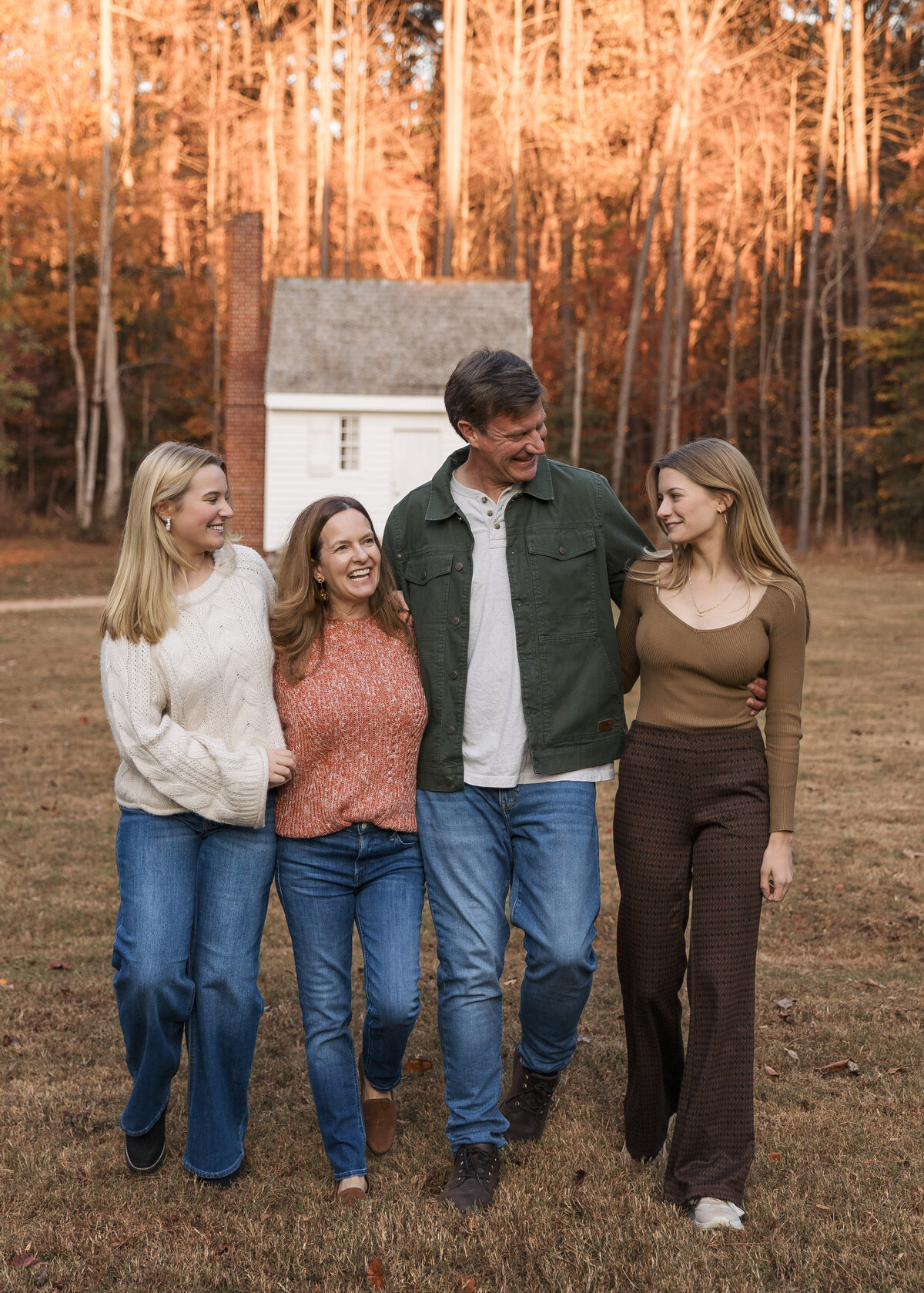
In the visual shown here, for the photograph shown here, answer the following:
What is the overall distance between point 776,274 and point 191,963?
144 ft

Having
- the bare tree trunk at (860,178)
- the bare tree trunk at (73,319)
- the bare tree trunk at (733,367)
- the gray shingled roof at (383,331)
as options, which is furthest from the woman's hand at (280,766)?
the bare tree trunk at (733,367)

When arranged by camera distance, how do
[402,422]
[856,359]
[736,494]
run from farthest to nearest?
[856,359]
[402,422]
[736,494]

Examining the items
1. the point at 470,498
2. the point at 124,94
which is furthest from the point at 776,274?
the point at 470,498

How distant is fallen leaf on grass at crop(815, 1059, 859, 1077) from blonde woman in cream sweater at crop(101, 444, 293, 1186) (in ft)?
6.83

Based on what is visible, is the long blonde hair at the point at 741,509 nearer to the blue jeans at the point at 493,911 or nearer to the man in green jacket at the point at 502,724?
the man in green jacket at the point at 502,724

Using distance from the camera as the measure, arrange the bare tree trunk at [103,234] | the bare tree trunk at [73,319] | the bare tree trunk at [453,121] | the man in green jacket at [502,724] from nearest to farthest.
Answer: the man in green jacket at [502,724] < the bare tree trunk at [453,121] < the bare tree trunk at [103,234] < the bare tree trunk at [73,319]

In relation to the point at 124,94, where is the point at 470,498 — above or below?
below

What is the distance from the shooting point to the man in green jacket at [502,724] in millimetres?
3539

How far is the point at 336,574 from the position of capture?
11.6ft

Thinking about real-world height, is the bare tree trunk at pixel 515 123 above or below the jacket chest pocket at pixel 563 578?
above

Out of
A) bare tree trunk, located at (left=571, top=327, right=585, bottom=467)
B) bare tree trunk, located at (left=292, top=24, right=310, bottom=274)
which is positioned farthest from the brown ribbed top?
bare tree trunk, located at (left=292, top=24, right=310, bottom=274)

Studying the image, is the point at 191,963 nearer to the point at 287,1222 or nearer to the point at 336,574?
the point at 287,1222

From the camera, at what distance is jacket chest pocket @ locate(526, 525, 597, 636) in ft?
12.0

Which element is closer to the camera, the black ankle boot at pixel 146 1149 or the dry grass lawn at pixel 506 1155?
the dry grass lawn at pixel 506 1155
